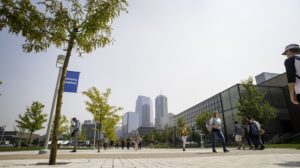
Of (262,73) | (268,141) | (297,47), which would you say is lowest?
(268,141)

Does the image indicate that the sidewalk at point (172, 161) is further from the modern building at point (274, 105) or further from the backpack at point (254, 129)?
the modern building at point (274, 105)

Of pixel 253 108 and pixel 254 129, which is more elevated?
pixel 253 108

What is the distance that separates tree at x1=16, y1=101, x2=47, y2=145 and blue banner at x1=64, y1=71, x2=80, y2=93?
28.7m

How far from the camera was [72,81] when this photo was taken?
30.9ft

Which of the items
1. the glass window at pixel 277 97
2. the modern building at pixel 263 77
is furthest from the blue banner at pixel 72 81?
the modern building at pixel 263 77

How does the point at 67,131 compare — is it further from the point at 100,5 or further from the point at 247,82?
the point at 100,5

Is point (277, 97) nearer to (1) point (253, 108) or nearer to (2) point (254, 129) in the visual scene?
(1) point (253, 108)

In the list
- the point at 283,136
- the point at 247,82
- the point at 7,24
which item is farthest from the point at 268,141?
the point at 7,24

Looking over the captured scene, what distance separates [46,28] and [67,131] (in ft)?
147

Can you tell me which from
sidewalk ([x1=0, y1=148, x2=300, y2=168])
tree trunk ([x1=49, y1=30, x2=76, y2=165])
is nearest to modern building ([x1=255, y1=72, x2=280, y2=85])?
sidewalk ([x1=0, y1=148, x2=300, y2=168])

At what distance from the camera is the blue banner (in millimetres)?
9289

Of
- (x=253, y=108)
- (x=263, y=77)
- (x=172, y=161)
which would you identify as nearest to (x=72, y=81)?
(x=172, y=161)

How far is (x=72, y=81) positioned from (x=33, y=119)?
29.3 m

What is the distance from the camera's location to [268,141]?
120 feet
